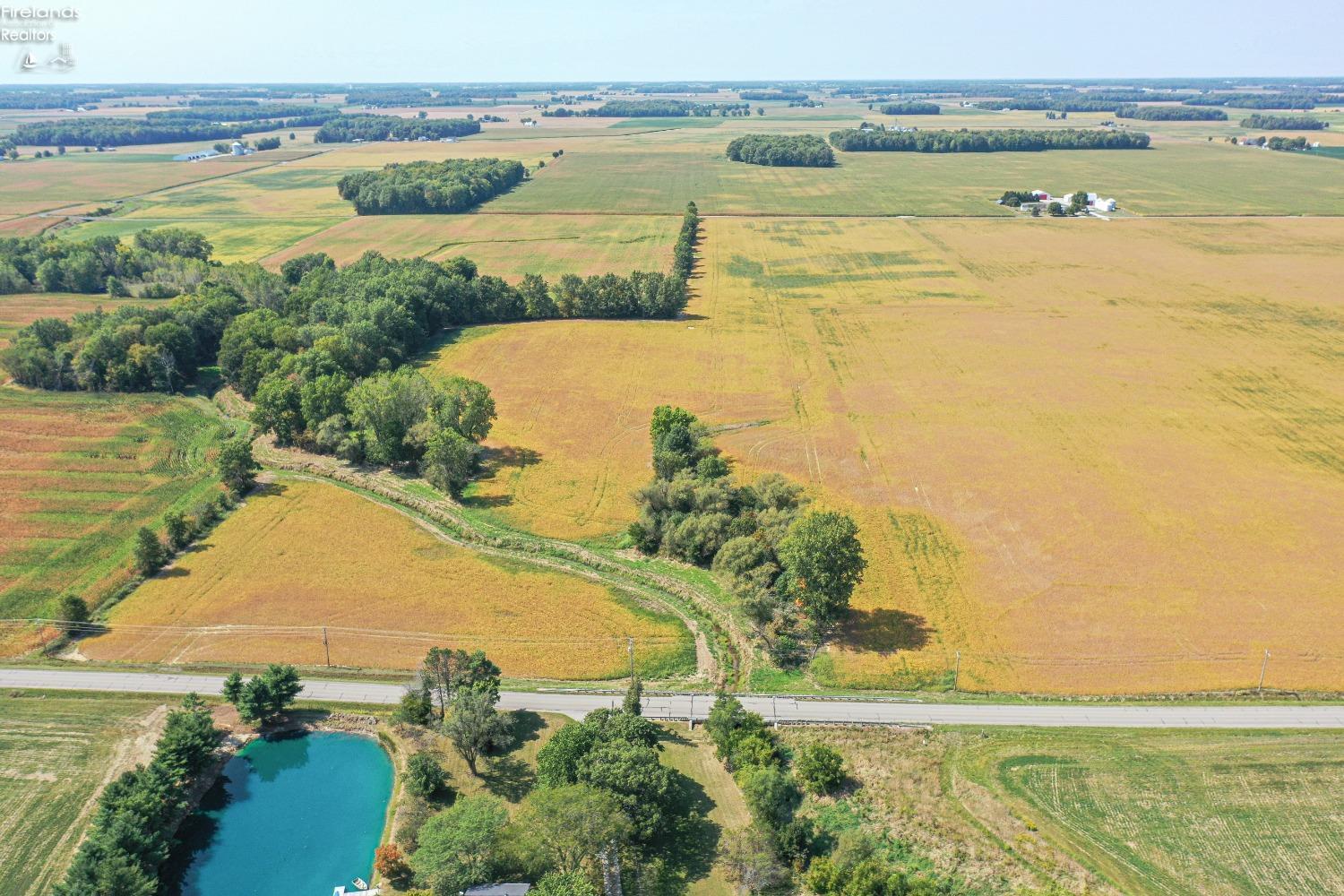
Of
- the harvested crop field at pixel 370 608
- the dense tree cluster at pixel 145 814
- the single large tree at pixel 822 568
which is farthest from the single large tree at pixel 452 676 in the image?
the single large tree at pixel 822 568

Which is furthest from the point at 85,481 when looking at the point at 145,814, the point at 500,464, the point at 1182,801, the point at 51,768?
the point at 1182,801

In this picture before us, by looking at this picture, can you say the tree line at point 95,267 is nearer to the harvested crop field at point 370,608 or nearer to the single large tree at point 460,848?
the harvested crop field at point 370,608

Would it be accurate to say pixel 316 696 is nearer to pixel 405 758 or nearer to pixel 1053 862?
pixel 405 758

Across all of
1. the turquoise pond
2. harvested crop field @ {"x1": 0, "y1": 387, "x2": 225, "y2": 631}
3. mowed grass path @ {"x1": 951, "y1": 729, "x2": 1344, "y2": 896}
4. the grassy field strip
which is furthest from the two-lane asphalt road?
harvested crop field @ {"x1": 0, "y1": 387, "x2": 225, "y2": 631}

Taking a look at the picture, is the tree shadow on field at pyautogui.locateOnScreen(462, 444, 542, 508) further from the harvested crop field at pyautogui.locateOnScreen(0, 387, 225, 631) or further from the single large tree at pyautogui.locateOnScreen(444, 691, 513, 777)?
the single large tree at pyautogui.locateOnScreen(444, 691, 513, 777)

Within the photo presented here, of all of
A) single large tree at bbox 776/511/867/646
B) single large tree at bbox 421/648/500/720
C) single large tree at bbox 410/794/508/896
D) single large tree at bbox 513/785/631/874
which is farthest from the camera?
single large tree at bbox 776/511/867/646

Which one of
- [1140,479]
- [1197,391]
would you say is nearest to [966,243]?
[1197,391]
